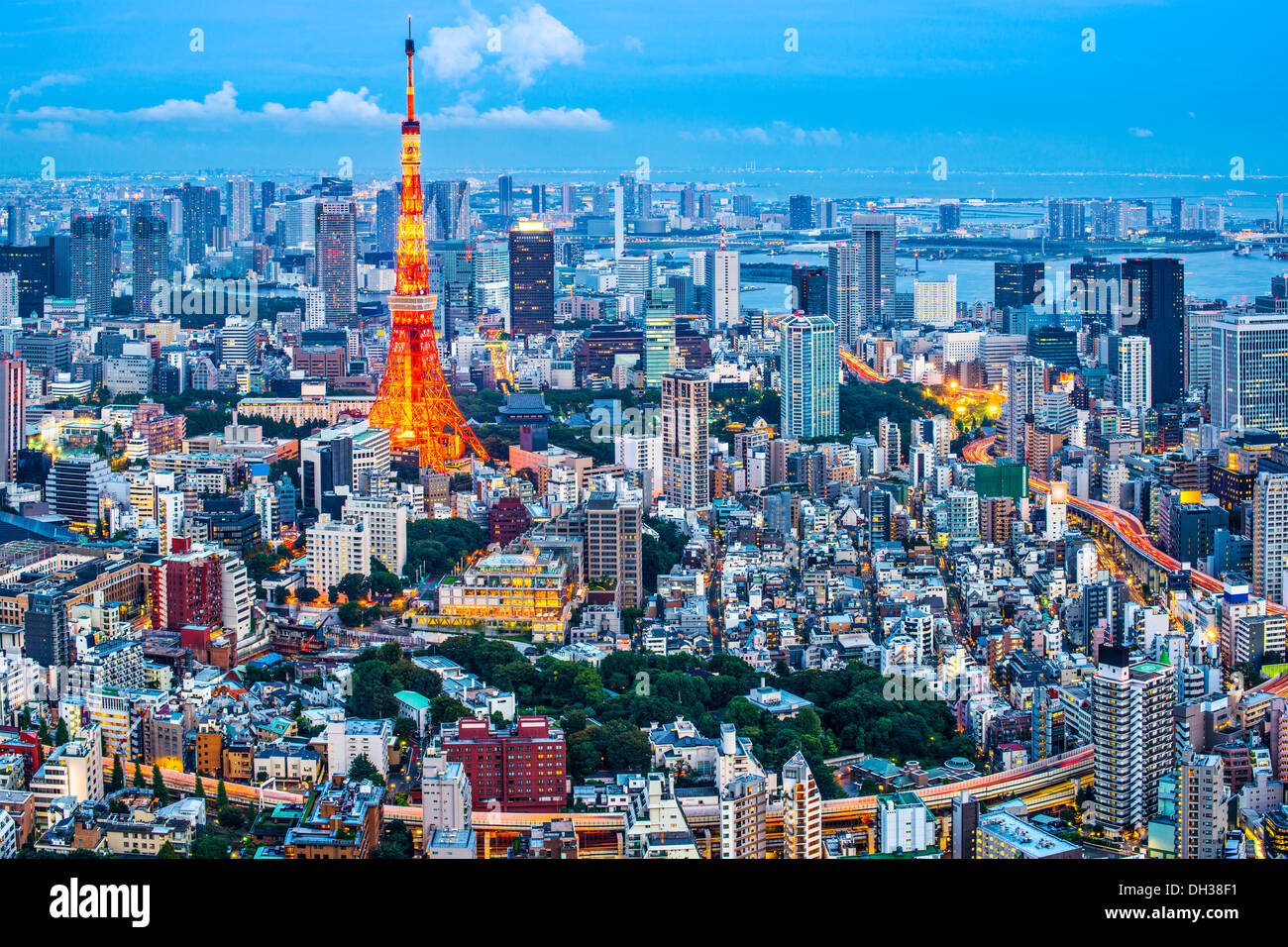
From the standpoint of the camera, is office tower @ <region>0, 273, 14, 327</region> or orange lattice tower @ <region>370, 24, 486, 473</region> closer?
orange lattice tower @ <region>370, 24, 486, 473</region>

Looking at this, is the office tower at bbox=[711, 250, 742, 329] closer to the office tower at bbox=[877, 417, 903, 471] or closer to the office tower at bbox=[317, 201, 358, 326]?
the office tower at bbox=[317, 201, 358, 326]

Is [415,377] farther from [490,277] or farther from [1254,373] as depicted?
[490,277]

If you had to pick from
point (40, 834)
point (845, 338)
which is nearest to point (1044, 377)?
point (845, 338)

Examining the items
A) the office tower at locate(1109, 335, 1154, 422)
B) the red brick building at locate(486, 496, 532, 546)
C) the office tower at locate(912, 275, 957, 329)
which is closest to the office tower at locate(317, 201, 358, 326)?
the office tower at locate(912, 275, 957, 329)

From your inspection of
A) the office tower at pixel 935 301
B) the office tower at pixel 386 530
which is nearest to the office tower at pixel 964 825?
the office tower at pixel 386 530

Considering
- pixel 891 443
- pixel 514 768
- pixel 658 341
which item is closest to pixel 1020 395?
pixel 891 443

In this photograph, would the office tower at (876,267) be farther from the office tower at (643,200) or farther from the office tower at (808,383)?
the office tower at (808,383)
